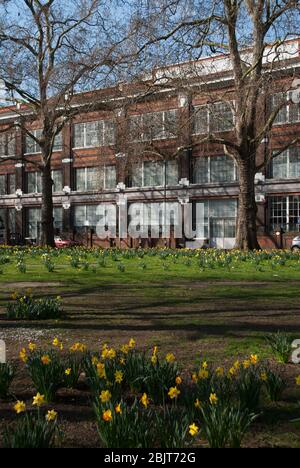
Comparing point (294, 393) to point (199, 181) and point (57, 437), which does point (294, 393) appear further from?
point (199, 181)

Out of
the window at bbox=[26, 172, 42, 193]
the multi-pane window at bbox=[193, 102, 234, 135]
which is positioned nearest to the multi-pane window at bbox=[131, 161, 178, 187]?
the multi-pane window at bbox=[193, 102, 234, 135]

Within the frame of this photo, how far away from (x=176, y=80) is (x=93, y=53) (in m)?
3.35

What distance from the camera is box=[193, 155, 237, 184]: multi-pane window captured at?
3988cm

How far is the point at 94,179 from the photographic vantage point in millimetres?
46719

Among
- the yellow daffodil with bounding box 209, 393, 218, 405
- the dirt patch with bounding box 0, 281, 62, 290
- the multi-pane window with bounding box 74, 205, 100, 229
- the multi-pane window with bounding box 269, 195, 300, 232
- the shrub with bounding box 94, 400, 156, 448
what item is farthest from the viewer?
the multi-pane window with bounding box 74, 205, 100, 229

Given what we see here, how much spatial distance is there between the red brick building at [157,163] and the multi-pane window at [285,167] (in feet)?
0.22

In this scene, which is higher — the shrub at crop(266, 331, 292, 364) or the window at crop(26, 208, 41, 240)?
the window at crop(26, 208, 41, 240)

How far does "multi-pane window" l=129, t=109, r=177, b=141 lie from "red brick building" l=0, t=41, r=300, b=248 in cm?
5

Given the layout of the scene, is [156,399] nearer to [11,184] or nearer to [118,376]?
[118,376]

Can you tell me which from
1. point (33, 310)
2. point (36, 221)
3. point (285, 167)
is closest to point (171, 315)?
point (33, 310)

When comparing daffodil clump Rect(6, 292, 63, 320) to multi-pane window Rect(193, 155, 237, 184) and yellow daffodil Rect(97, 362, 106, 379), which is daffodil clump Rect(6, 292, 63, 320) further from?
multi-pane window Rect(193, 155, 237, 184)

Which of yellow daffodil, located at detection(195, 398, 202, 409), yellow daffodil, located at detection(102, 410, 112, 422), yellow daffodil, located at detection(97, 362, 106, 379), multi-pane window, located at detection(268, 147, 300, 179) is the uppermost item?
multi-pane window, located at detection(268, 147, 300, 179)

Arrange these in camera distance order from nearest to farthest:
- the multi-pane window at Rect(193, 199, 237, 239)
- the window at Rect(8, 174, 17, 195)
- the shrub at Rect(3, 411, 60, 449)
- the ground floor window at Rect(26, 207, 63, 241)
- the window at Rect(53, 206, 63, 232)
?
the shrub at Rect(3, 411, 60, 449) < the multi-pane window at Rect(193, 199, 237, 239) < the window at Rect(53, 206, 63, 232) < the ground floor window at Rect(26, 207, 63, 241) < the window at Rect(8, 174, 17, 195)
